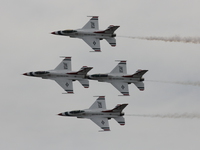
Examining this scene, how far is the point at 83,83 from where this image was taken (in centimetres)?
11594

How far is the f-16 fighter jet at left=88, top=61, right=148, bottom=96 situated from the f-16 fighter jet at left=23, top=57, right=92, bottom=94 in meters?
1.89

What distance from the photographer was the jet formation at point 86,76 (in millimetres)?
116125

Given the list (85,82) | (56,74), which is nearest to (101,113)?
(85,82)

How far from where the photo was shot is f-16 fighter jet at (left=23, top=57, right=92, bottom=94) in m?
116

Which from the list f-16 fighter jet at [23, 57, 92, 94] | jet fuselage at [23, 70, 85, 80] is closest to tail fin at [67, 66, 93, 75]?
f-16 fighter jet at [23, 57, 92, 94]

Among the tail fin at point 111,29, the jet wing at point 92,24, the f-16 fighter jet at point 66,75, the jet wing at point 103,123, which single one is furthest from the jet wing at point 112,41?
the jet wing at point 103,123

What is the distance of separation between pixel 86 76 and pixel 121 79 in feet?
16.3

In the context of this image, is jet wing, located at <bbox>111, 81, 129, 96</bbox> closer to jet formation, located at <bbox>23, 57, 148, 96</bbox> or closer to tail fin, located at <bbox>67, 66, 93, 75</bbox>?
jet formation, located at <bbox>23, 57, 148, 96</bbox>

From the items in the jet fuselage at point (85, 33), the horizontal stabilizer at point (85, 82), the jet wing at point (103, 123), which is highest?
the jet fuselage at point (85, 33)

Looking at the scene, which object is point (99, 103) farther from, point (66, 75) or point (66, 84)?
point (66, 75)

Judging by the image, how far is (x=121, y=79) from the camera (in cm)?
11788

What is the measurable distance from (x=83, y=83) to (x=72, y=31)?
7.61m

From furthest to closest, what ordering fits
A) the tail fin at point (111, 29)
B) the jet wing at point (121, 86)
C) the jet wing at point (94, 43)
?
the jet wing at point (121, 86) < the jet wing at point (94, 43) < the tail fin at point (111, 29)

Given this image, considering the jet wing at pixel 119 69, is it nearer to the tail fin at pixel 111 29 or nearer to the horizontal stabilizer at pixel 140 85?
the horizontal stabilizer at pixel 140 85
